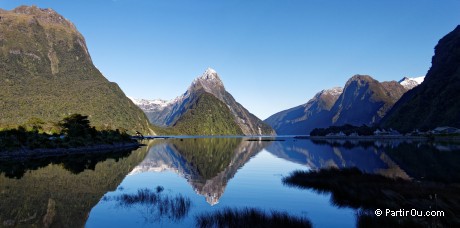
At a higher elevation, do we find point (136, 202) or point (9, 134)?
point (9, 134)

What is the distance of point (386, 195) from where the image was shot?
32438 mm

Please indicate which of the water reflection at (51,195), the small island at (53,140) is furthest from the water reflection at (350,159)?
the small island at (53,140)

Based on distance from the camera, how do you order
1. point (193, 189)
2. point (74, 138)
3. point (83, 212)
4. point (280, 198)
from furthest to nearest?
1. point (74, 138)
2. point (193, 189)
3. point (280, 198)
4. point (83, 212)

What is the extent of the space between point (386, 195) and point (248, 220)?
1590 cm

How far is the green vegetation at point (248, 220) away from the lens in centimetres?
2333

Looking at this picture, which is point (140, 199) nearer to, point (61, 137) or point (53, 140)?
point (53, 140)

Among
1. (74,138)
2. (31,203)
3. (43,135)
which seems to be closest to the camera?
(31,203)

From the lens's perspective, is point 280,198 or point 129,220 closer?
point 129,220

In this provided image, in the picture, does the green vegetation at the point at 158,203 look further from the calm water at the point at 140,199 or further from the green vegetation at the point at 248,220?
the green vegetation at the point at 248,220

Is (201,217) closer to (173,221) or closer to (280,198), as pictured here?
(173,221)

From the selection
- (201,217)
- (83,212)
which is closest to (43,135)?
(83,212)

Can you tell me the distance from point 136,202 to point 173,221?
8.30m

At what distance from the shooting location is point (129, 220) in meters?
25.7

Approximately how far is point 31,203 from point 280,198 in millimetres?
22963
